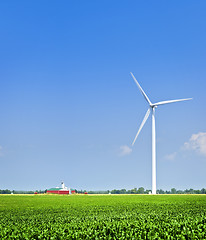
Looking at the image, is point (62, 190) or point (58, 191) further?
point (62, 190)

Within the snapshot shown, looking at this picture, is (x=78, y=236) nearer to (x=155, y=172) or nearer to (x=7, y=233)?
(x=7, y=233)

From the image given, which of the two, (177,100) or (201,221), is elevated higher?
(177,100)

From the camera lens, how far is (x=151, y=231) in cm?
1577

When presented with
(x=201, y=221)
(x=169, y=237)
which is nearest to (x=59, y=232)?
(x=169, y=237)

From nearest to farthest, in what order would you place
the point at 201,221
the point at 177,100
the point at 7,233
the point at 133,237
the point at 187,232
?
the point at 133,237, the point at 187,232, the point at 7,233, the point at 201,221, the point at 177,100

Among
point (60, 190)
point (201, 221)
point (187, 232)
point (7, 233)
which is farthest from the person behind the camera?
point (60, 190)

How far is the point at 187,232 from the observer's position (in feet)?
51.2

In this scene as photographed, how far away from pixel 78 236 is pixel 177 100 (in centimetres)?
7210

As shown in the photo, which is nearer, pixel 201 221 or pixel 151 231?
pixel 151 231

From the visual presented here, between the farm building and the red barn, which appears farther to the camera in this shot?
the farm building

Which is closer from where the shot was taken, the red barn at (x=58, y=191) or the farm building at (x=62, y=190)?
the red barn at (x=58, y=191)

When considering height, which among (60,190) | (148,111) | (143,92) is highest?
(143,92)

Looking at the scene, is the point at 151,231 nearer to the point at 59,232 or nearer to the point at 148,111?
the point at 59,232

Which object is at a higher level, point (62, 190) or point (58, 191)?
point (62, 190)
